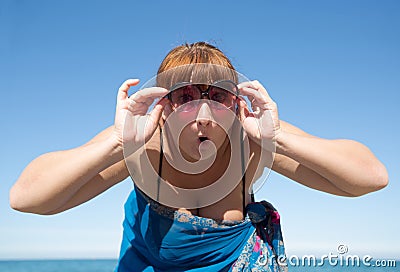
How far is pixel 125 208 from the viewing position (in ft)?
9.04

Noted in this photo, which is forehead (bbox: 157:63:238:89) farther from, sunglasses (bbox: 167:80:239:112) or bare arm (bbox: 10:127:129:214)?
bare arm (bbox: 10:127:129:214)

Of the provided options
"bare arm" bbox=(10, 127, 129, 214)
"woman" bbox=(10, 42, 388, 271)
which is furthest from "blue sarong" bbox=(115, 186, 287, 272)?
"bare arm" bbox=(10, 127, 129, 214)

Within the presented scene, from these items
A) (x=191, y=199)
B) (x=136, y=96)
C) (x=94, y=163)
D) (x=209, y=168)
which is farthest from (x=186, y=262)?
(x=136, y=96)

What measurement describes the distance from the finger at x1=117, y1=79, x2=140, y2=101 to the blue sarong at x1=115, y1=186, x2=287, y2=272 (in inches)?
21.8

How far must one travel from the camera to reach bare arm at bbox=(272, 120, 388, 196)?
7.63ft

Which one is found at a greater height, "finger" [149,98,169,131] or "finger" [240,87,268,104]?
"finger" [240,87,268,104]

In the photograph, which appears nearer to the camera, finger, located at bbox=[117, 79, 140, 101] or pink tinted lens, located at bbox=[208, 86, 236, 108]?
finger, located at bbox=[117, 79, 140, 101]

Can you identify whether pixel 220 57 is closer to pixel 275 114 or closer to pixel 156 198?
pixel 275 114

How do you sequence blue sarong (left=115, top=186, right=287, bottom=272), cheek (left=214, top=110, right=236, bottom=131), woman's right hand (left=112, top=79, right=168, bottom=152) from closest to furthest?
1. woman's right hand (left=112, top=79, right=168, bottom=152)
2. cheek (left=214, top=110, right=236, bottom=131)
3. blue sarong (left=115, top=186, right=287, bottom=272)

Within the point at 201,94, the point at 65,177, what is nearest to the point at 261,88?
the point at 201,94

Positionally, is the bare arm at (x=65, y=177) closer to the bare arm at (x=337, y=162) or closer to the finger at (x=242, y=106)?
the finger at (x=242, y=106)

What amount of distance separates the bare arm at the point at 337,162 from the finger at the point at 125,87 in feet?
2.35

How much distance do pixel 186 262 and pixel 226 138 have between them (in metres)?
0.67

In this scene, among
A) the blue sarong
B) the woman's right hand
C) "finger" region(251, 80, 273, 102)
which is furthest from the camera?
the blue sarong
